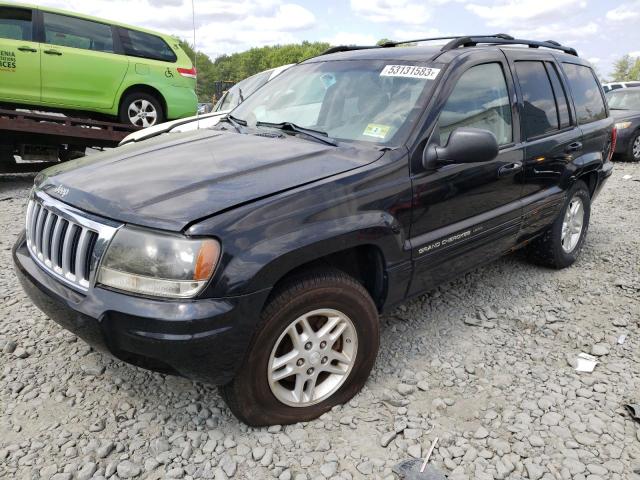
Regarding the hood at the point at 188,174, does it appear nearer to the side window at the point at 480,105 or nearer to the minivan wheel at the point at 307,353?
the minivan wheel at the point at 307,353

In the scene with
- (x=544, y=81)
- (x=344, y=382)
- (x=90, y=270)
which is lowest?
(x=344, y=382)

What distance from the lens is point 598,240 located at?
17.1ft

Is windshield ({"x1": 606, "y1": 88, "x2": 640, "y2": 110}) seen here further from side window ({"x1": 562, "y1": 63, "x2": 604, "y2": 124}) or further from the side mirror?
the side mirror

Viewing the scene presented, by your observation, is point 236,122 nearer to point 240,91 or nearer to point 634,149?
point 240,91

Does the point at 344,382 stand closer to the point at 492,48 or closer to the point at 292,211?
the point at 292,211

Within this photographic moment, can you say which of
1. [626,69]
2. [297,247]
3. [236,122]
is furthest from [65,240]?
[626,69]

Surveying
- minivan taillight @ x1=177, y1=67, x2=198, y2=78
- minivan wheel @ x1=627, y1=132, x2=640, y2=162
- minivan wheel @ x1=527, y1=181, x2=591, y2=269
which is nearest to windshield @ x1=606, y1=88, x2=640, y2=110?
minivan wheel @ x1=627, y1=132, x2=640, y2=162

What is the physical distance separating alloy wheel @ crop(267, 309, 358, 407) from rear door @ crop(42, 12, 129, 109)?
6.00m

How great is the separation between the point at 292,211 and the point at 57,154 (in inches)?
240

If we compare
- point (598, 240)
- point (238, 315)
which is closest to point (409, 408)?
point (238, 315)

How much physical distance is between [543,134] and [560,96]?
0.51 metres

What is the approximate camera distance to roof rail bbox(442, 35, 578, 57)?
319 cm

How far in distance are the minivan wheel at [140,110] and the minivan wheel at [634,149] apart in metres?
9.24

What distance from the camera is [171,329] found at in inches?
75.4
